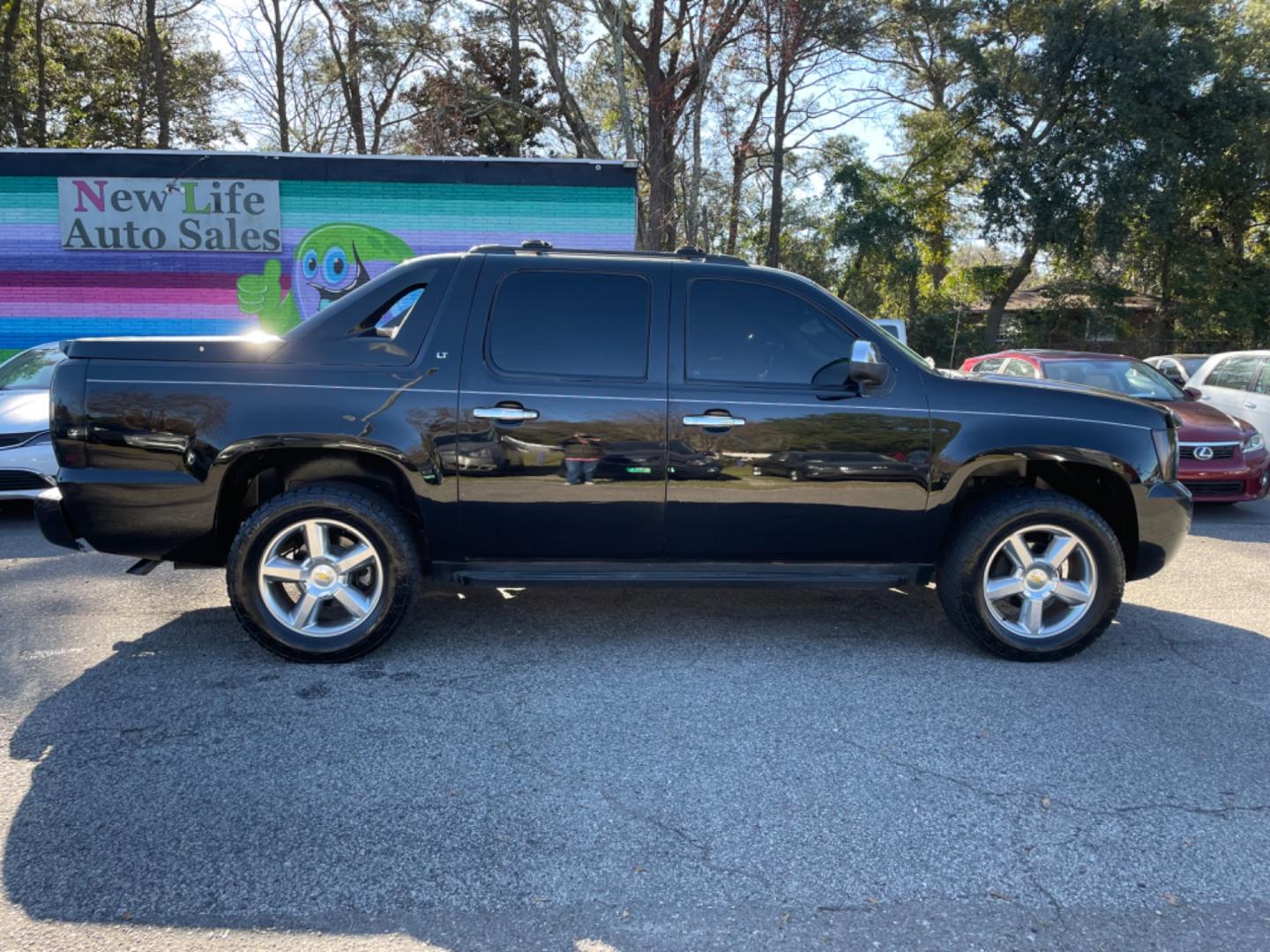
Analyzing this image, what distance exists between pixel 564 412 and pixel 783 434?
106 cm

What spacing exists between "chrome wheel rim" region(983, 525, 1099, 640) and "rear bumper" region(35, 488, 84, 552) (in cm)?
436

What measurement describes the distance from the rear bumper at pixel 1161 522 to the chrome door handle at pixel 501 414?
3.08 m

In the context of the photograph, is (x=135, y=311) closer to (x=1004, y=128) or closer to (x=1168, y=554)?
(x=1168, y=554)

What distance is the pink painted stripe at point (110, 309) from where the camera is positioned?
13.2 metres

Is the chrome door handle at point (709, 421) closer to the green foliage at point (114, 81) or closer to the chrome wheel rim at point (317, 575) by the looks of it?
the chrome wheel rim at point (317, 575)

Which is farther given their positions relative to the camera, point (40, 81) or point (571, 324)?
point (40, 81)

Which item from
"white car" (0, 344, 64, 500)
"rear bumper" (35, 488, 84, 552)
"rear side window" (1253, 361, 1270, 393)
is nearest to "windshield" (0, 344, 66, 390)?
"white car" (0, 344, 64, 500)

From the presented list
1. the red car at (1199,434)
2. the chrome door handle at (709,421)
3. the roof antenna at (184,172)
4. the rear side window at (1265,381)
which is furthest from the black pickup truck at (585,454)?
the roof antenna at (184,172)

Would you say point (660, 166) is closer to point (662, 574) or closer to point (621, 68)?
point (621, 68)

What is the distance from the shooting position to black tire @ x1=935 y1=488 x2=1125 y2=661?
4.51 metres

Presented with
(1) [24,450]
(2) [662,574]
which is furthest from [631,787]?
(1) [24,450]

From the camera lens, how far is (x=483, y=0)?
78.7 feet

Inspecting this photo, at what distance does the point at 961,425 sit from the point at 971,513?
0.48 m

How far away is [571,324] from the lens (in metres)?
4.54
